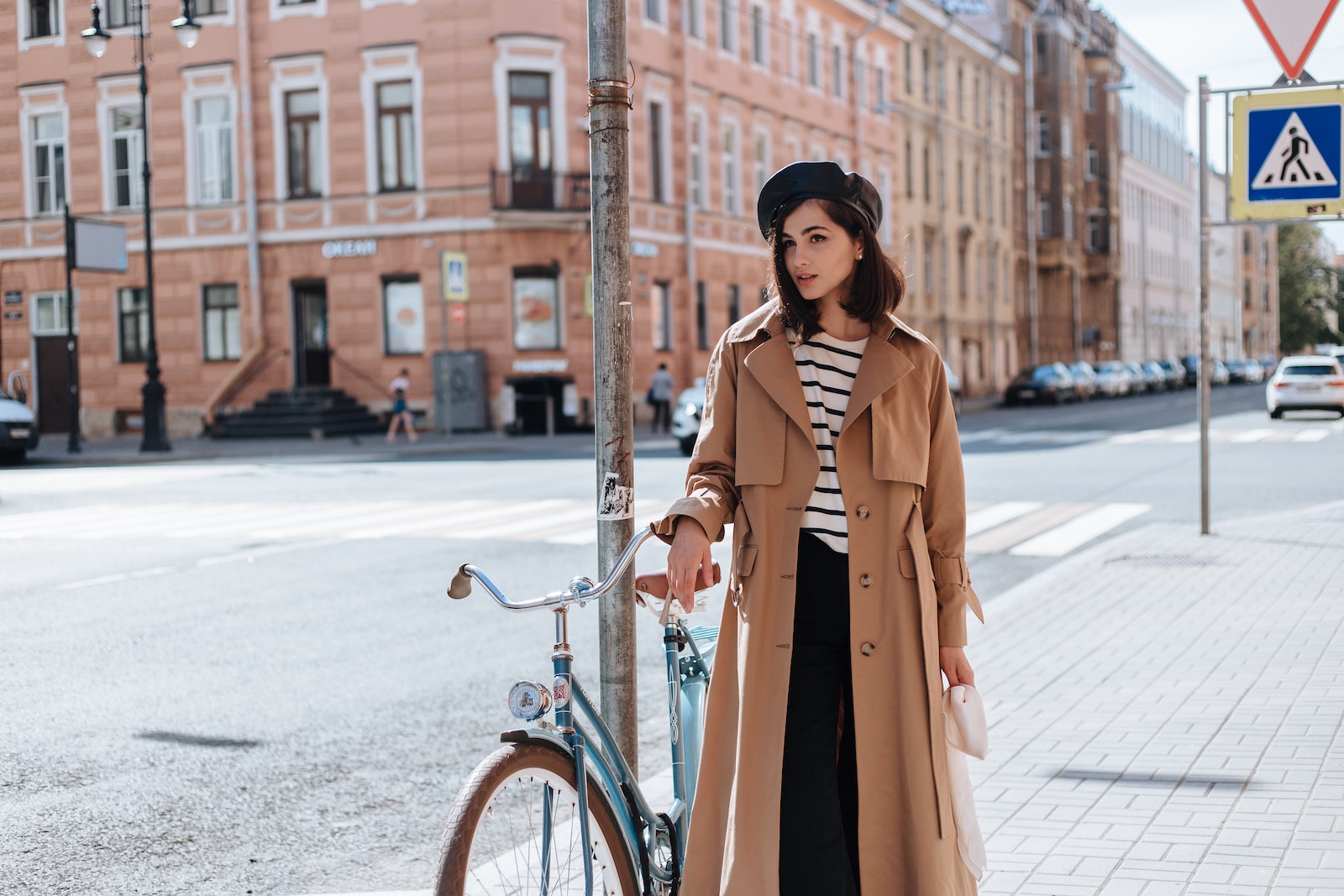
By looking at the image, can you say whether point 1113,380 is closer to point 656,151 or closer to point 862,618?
point 656,151

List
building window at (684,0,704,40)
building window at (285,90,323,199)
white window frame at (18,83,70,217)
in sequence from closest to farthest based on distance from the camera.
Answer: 1. building window at (285,90,323,199)
2. white window frame at (18,83,70,217)
3. building window at (684,0,704,40)

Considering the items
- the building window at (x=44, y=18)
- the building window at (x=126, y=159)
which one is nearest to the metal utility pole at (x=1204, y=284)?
the building window at (x=126, y=159)

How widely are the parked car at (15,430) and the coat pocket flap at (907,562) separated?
25378 millimetres

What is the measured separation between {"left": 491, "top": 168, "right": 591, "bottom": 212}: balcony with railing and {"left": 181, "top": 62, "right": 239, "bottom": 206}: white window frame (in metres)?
6.65

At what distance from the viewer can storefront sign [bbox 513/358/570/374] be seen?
107 ft

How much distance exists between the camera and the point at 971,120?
62.1 m

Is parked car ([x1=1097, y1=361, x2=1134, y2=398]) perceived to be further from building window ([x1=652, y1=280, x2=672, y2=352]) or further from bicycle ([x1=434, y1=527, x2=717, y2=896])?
bicycle ([x1=434, y1=527, x2=717, y2=896])

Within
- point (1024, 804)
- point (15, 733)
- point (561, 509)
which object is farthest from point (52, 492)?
point (1024, 804)

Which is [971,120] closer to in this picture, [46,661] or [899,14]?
[899,14]

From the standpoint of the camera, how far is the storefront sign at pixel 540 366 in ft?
107

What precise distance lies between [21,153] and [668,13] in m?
16.2

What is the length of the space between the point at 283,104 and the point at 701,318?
11447 mm

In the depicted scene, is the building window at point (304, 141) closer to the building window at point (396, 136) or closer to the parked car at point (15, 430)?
the building window at point (396, 136)

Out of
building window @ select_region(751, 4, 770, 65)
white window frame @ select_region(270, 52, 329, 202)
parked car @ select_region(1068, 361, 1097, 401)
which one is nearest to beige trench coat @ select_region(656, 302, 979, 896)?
white window frame @ select_region(270, 52, 329, 202)
